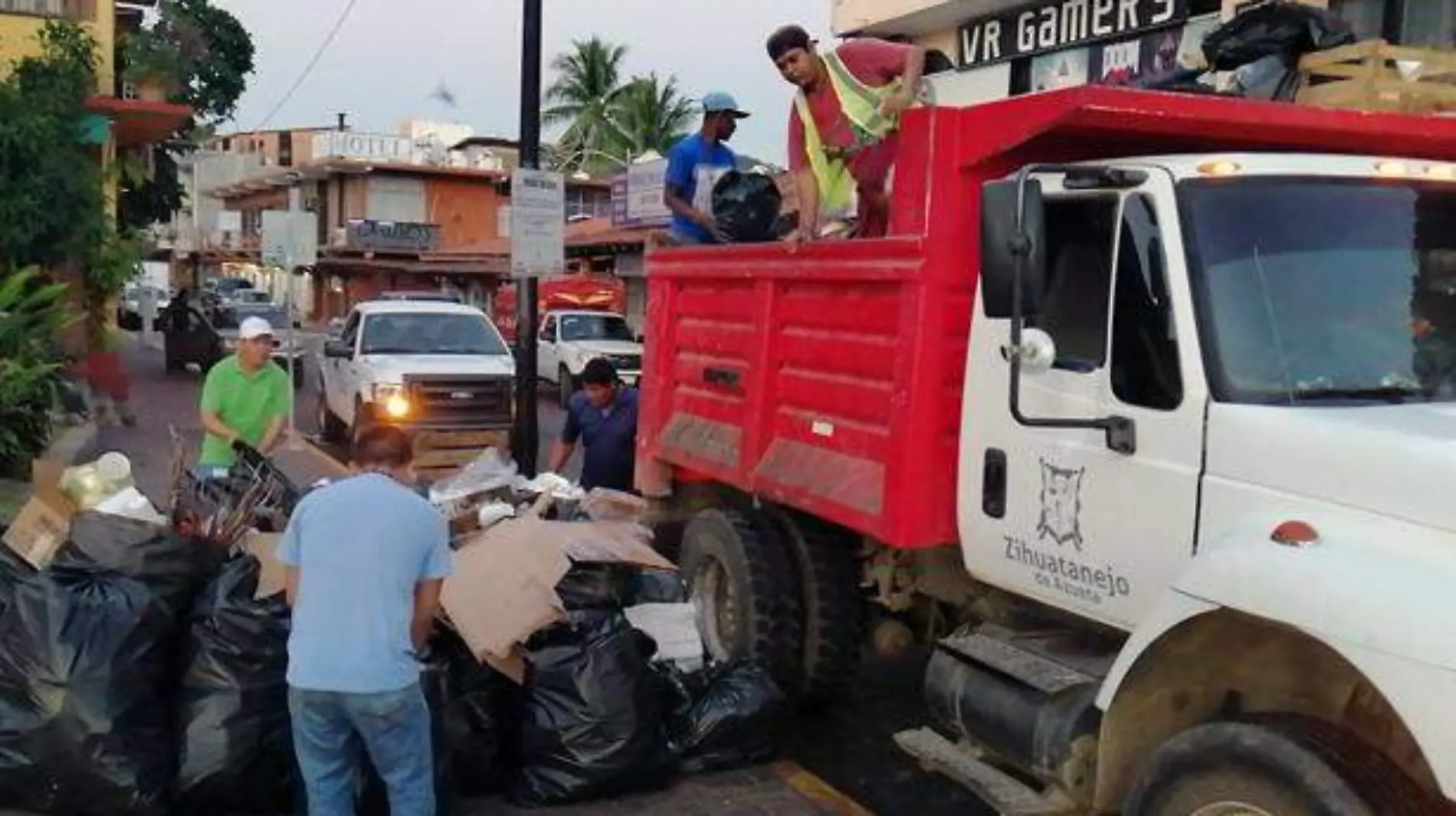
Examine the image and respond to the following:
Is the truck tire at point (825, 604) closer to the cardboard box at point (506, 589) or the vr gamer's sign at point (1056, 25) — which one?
the cardboard box at point (506, 589)

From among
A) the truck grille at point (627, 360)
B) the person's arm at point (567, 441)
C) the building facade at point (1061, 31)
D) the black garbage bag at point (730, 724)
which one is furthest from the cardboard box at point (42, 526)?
the truck grille at point (627, 360)

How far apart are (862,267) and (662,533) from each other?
2.66 m

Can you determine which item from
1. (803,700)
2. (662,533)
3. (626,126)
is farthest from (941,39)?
(626,126)

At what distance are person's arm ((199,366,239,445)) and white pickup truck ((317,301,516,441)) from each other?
6836 mm

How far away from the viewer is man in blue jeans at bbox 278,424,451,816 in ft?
13.4

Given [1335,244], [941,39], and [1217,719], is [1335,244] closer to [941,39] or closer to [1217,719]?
[1217,719]

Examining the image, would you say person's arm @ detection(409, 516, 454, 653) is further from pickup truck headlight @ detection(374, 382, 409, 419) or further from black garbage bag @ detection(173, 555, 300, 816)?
pickup truck headlight @ detection(374, 382, 409, 419)

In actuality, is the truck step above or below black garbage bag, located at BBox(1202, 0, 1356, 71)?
below

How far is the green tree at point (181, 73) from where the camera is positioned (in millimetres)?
17578

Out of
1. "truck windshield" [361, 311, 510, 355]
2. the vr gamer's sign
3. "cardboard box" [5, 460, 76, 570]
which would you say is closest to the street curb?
"cardboard box" [5, 460, 76, 570]

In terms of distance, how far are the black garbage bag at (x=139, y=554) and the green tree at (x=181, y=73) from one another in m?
12.9

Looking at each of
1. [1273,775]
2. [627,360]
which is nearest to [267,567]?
[1273,775]

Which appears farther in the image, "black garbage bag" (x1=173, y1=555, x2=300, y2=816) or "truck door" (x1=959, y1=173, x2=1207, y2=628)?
"black garbage bag" (x1=173, y1=555, x2=300, y2=816)

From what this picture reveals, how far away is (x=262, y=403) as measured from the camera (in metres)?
7.18
